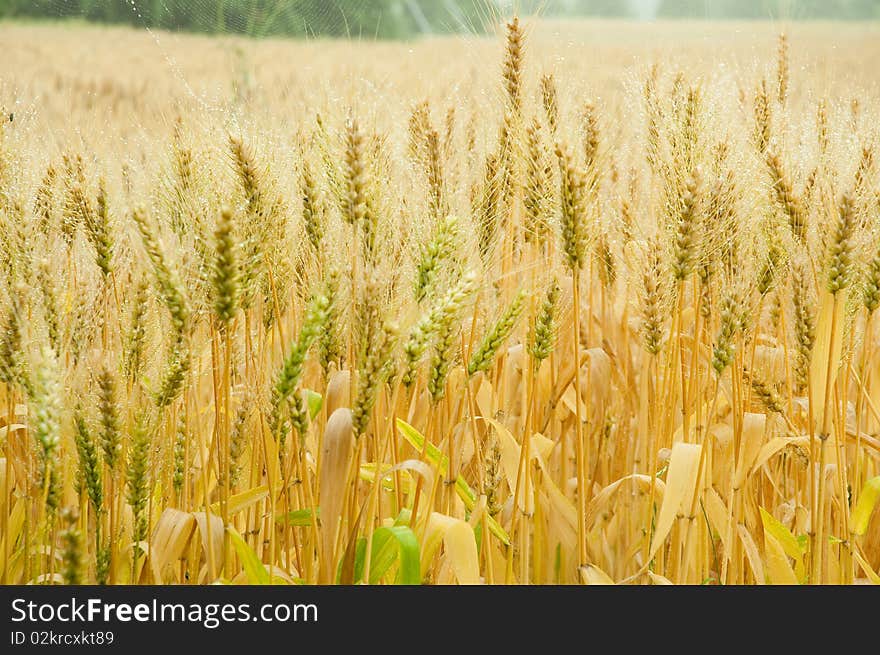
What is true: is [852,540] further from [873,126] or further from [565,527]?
[873,126]

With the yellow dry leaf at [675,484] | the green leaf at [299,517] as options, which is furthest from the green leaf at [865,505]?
the green leaf at [299,517]

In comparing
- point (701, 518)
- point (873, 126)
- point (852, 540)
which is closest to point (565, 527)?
point (701, 518)

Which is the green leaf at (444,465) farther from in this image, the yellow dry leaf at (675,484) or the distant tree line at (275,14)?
the distant tree line at (275,14)

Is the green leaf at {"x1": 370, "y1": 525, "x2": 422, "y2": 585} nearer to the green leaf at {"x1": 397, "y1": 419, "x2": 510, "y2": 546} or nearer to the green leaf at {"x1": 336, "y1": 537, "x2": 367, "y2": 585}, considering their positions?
the green leaf at {"x1": 336, "y1": 537, "x2": 367, "y2": 585}

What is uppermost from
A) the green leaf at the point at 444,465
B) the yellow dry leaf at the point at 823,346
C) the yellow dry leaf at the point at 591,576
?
the yellow dry leaf at the point at 823,346

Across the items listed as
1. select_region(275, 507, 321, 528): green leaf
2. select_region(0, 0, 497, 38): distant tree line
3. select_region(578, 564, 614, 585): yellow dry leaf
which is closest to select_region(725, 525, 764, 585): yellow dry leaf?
select_region(578, 564, 614, 585): yellow dry leaf

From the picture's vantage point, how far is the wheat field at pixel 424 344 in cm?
117

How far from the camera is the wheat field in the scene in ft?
3.85

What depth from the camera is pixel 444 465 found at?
55.9 inches

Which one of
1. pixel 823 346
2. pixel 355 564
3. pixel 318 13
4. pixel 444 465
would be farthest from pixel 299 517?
pixel 318 13

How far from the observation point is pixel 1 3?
1012 centimetres

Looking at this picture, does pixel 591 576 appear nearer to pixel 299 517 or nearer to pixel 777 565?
pixel 777 565

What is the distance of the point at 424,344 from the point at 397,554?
0.38 m

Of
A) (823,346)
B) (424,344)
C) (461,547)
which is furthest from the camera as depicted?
(823,346)
